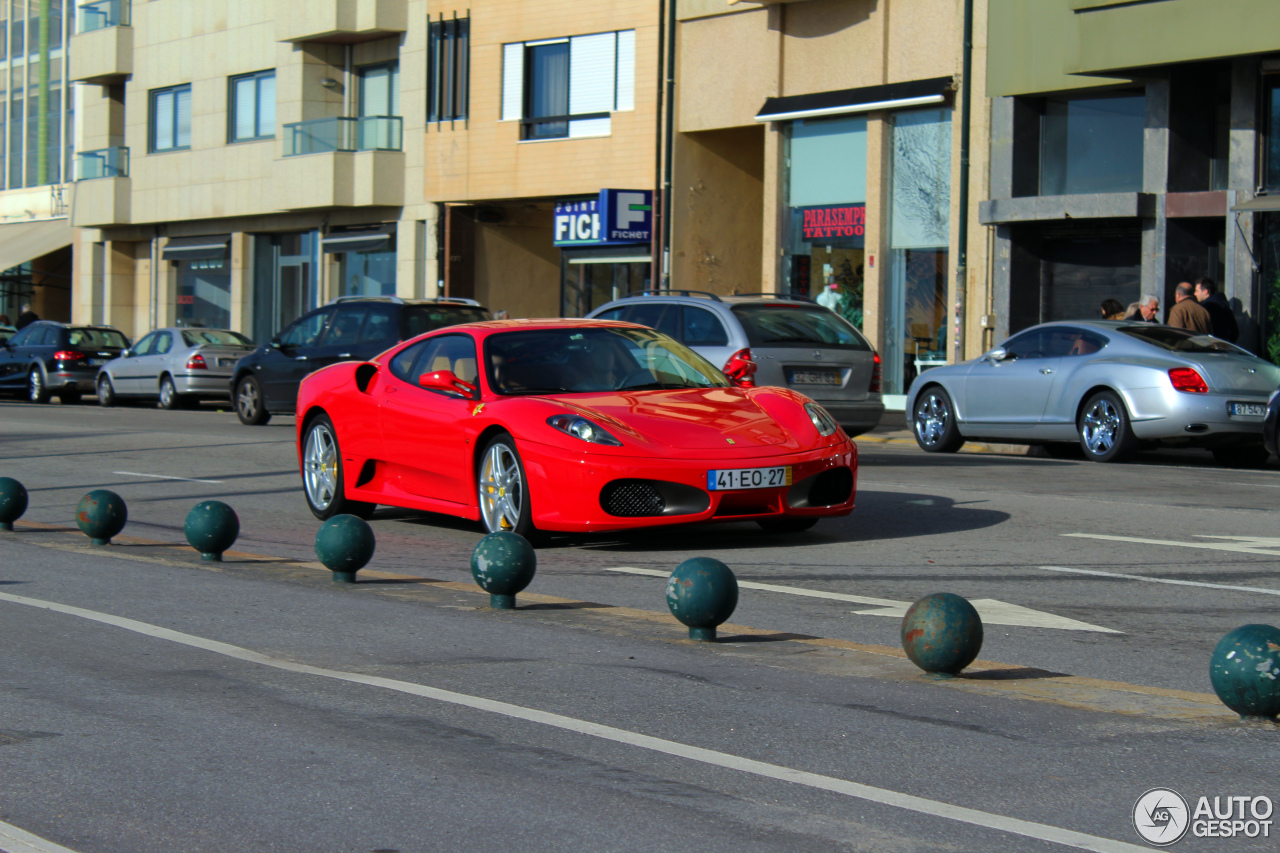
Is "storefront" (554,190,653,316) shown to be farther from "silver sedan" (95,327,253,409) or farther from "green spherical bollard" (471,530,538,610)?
"green spherical bollard" (471,530,538,610)

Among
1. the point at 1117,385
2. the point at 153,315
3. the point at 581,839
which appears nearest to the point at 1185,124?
the point at 1117,385

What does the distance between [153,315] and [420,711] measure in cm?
4085

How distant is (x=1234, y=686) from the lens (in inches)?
207

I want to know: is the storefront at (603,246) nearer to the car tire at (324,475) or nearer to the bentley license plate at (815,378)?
the bentley license plate at (815,378)

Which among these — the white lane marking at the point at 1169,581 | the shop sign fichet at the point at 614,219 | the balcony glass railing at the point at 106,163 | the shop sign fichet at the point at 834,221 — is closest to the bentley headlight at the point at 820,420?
the white lane marking at the point at 1169,581

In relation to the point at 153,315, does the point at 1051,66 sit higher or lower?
higher

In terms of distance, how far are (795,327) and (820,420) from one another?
6.94m

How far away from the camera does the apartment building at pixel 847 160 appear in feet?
82.9

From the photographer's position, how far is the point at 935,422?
18.9 meters

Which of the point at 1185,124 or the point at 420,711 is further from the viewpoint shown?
the point at 1185,124

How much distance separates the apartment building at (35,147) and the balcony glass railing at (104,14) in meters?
4.64

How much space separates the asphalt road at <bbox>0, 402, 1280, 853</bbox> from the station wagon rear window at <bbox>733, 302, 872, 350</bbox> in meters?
6.01

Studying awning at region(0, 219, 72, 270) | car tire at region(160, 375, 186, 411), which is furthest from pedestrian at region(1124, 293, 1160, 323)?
awning at region(0, 219, 72, 270)

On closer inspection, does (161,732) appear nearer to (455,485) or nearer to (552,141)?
(455,485)
